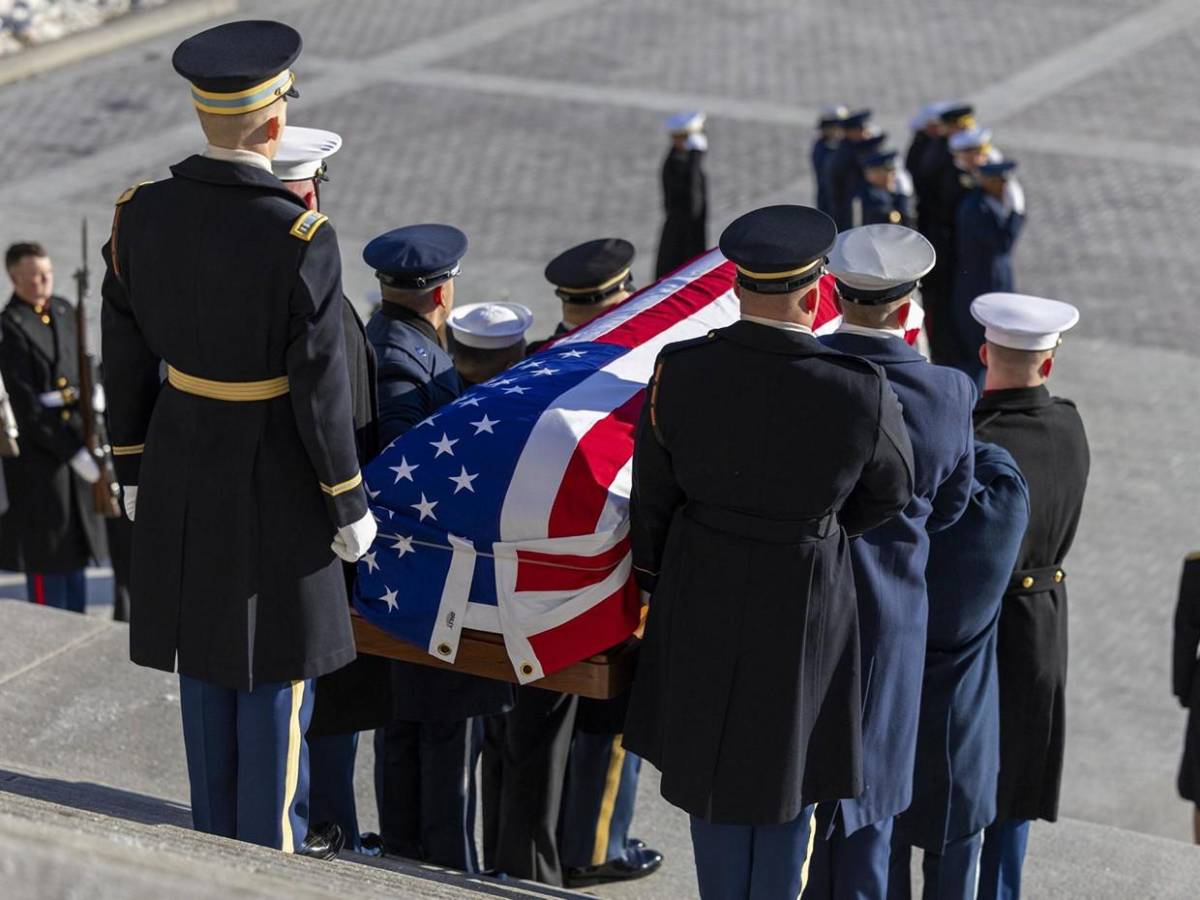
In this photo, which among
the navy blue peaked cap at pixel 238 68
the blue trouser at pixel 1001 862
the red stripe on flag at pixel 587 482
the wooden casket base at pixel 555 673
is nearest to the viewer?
the navy blue peaked cap at pixel 238 68

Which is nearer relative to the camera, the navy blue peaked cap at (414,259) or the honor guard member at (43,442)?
the navy blue peaked cap at (414,259)

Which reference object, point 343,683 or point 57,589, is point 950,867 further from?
point 57,589

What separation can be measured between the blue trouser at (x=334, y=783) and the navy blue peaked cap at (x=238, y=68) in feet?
5.25

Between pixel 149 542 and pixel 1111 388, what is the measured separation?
7.35 m

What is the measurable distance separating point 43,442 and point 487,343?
Result: 2816mm

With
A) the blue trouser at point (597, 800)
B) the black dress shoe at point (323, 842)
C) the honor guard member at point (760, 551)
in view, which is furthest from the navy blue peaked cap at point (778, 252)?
the blue trouser at point (597, 800)

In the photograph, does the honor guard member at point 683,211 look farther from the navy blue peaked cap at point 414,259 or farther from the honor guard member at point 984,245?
the navy blue peaked cap at point 414,259

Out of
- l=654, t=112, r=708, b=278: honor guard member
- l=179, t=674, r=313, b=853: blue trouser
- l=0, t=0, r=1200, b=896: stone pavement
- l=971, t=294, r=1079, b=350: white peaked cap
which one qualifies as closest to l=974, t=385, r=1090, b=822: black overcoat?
l=971, t=294, r=1079, b=350: white peaked cap

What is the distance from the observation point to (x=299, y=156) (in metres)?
4.08

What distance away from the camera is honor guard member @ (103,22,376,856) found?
347 cm

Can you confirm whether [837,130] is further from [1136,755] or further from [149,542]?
[149,542]

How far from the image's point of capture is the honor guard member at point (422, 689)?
4.34 m

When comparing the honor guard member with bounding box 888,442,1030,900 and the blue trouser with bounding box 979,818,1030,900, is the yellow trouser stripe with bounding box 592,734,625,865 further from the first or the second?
the blue trouser with bounding box 979,818,1030,900

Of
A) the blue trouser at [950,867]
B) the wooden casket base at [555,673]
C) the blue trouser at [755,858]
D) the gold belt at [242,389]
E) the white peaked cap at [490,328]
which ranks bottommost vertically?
the blue trouser at [950,867]
